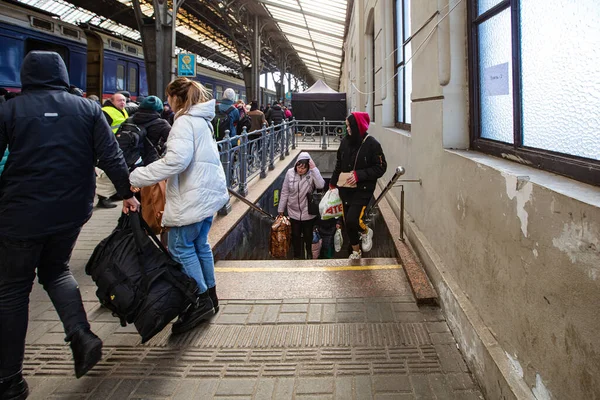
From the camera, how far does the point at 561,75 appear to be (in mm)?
2078

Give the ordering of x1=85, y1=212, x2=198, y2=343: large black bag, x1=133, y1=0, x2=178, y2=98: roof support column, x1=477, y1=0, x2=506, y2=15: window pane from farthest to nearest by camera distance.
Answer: x1=133, y1=0, x2=178, y2=98: roof support column < x1=477, y1=0, x2=506, y2=15: window pane < x1=85, y1=212, x2=198, y2=343: large black bag

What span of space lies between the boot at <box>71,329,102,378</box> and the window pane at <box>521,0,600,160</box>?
2.63 meters

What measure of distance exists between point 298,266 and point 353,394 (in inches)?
94.8

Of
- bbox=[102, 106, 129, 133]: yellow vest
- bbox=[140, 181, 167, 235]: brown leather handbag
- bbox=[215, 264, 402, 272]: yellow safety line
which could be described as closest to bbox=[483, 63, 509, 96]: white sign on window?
bbox=[215, 264, 402, 272]: yellow safety line

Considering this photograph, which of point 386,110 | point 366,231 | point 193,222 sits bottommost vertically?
point 366,231

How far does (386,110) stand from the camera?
26.1 ft

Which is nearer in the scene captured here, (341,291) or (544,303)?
(544,303)

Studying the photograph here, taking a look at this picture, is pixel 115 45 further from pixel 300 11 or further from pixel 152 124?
pixel 152 124

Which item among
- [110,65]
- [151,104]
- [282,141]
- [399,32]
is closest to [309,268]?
[151,104]

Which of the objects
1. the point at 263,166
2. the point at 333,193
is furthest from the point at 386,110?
the point at 333,193

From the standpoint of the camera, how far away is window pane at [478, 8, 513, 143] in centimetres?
274

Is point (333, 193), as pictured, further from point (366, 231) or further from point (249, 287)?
point (249, 287)

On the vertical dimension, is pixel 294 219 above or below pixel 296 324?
above

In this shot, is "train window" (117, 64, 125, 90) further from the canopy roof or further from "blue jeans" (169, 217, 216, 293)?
"blue jeans" (169, 217, 216, 293)
